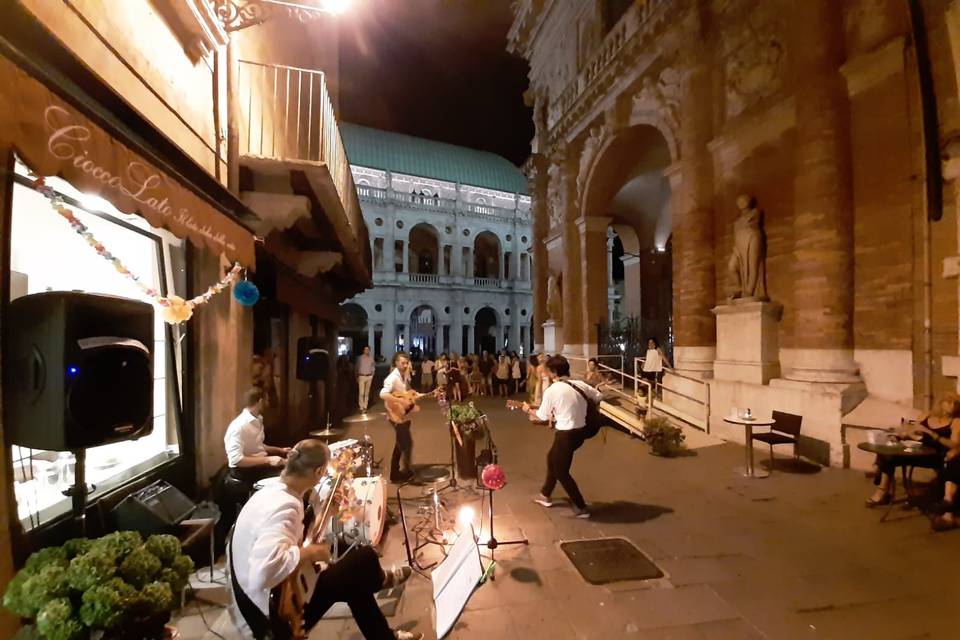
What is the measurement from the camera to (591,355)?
1566 centimetres

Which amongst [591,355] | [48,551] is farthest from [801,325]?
[48,551]

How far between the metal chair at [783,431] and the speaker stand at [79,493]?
7.51 meters

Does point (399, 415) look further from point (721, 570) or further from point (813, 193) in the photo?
point (813, 193)

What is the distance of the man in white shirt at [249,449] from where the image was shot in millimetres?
4480

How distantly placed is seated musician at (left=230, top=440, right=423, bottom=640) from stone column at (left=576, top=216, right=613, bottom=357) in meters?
13.6

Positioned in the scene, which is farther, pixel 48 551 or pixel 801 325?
pixel 801 325

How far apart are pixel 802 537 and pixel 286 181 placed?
7553mm

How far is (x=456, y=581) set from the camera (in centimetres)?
271

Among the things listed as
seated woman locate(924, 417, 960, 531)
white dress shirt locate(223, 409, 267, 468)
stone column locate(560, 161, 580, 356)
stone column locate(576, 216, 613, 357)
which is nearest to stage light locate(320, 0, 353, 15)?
white dress shirt locate(223, 409, 267, 468)

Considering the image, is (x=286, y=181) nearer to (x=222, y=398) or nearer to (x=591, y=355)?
(x=222, y=398)

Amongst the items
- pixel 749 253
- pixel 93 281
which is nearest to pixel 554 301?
pixel 749 253

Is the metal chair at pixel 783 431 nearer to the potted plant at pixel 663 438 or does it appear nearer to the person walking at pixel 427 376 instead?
the potted plant at pixel 663 438

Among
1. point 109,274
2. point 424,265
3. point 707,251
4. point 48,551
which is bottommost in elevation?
point 48,551

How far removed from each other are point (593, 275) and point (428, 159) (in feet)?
106
